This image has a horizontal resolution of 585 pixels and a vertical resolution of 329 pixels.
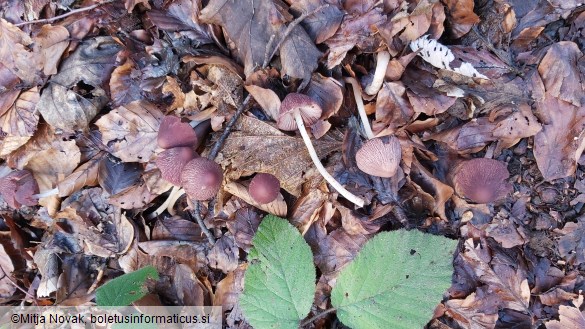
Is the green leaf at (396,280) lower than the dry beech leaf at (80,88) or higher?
lower

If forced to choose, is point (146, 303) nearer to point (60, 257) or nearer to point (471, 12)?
point (60, 257)

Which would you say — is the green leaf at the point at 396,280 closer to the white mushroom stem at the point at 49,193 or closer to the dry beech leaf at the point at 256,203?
the dry beech leaf at the point at 256,203

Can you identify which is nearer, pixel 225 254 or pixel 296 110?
pixel 296 110

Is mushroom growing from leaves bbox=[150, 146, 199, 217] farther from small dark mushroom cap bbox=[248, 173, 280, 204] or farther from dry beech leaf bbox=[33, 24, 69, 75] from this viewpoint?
dry beech leaf bbox=[33, 24, 69, 75]

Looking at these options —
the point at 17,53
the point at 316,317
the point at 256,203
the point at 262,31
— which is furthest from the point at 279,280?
the point at 17,53

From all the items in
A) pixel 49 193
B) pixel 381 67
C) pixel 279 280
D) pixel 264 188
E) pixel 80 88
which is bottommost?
pixel 279 280

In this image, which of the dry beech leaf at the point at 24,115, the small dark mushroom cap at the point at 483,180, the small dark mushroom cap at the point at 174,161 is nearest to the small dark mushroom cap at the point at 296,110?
the small dark mushroom cap at the point at 174,161

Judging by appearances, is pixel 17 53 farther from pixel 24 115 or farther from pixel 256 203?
pixel 256 203
